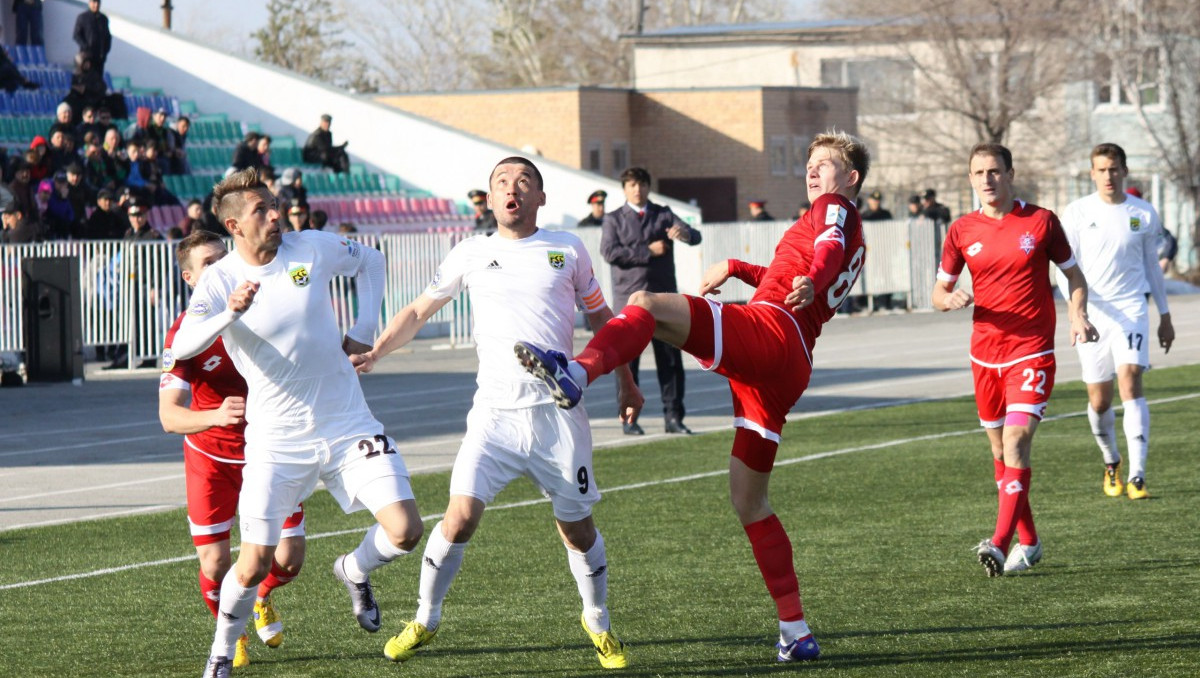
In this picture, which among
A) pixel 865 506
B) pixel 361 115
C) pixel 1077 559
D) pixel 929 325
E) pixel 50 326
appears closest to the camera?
pixel 1077 559

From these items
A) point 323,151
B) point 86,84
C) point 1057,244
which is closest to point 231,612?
point 1057,244

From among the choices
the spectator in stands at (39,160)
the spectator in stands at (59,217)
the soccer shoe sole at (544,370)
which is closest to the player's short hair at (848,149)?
the soccer shoe sole at (544,370)

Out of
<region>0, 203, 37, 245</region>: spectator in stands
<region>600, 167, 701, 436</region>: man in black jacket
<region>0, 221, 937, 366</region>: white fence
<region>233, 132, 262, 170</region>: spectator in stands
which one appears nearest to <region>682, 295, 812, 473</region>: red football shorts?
<region>600, 167, 701, 436</region>: man in black jacket

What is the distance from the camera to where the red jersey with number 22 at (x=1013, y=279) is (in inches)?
360

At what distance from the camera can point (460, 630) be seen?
793 centimetres

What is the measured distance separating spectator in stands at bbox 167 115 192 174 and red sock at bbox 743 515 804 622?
76.4 ft

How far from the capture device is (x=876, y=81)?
176ft

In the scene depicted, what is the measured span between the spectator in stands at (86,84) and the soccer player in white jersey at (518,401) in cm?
2346

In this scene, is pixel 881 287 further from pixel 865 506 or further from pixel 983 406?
pixel 983 406

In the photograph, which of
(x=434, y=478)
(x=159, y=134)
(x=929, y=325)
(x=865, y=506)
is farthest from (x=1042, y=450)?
(x=159, y=134)

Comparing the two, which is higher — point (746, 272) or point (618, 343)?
point (746, 272)

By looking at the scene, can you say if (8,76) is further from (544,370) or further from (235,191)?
(544,370)

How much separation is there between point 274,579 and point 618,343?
6.80 feet

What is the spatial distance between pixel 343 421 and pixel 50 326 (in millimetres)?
15949
